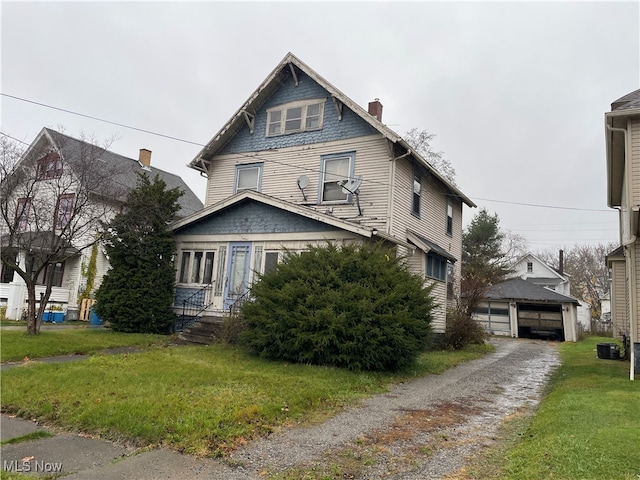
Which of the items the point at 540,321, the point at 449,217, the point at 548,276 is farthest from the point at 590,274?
the point at 449,217

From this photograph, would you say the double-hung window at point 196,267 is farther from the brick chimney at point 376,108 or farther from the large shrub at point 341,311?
the brick chimney at point 376,108

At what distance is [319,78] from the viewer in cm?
1714

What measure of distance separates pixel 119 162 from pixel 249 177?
12038 mm

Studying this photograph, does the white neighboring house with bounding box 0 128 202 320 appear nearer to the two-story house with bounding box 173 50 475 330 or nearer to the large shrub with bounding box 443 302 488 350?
the two-story house with bounding box 173 50 475 330

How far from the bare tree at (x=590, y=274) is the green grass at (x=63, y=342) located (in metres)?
57.0

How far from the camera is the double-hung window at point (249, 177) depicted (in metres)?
18.8

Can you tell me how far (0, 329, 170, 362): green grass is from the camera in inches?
413

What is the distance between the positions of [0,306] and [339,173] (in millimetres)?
16402

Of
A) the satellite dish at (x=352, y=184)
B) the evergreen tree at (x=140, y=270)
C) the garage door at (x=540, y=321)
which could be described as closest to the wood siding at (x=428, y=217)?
the satellite dish at (x=352, y=184)

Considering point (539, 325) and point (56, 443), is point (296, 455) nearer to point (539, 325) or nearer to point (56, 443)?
point (56, 443)

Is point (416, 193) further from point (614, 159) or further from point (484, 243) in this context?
point (484, 243)

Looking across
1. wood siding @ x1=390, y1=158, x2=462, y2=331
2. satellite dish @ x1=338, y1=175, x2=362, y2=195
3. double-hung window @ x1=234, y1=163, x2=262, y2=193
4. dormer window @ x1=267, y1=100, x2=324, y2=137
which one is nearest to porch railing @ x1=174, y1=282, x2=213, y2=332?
double-hung window @ x1=234, y1=163, x2=262, y2=193

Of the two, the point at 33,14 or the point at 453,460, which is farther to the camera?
the point at 33,14

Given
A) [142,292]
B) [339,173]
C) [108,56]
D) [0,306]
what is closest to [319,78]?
[339,173]
